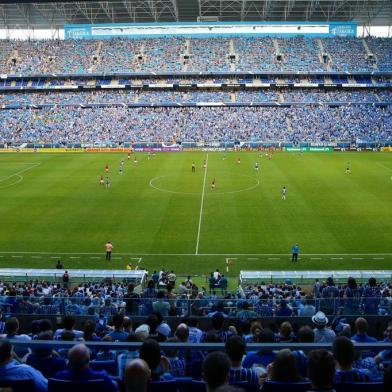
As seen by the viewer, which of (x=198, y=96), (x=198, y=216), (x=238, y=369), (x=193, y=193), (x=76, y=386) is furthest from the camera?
(x=198, y=96)

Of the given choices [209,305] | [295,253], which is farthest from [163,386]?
[295,253]

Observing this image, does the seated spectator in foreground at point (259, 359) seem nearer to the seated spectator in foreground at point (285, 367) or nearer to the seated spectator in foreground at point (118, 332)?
the seated spectator in foreground at point (285, 367)

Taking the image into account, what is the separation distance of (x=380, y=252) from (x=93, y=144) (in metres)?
53.4

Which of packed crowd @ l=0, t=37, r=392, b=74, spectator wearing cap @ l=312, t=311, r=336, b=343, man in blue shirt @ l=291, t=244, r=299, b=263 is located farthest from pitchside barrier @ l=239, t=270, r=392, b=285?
packed crowd @ l=0, t=37, r=392, b=74

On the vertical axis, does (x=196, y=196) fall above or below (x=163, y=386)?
above

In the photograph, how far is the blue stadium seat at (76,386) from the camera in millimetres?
4828

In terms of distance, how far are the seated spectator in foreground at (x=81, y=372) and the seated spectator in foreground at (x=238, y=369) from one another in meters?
1.20

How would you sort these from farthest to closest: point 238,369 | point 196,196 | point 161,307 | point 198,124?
point 198,124, point 196,196, point 161,307, point 238,369

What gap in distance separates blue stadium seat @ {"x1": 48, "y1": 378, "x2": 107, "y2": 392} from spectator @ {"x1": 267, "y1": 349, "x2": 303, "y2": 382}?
1.66 meters

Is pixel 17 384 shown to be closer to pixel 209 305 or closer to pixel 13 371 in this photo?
pixel 13 371

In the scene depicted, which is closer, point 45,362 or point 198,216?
point 45,362

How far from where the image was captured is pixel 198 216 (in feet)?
118

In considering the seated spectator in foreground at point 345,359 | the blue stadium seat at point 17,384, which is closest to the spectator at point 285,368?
the seated spectator in foreground at point 345,359

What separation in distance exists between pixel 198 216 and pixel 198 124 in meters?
45.3
